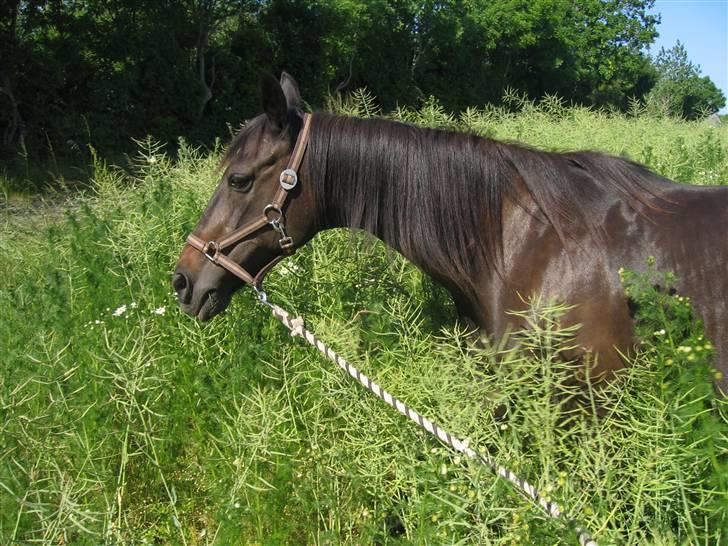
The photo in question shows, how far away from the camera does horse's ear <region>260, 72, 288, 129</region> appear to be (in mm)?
2635

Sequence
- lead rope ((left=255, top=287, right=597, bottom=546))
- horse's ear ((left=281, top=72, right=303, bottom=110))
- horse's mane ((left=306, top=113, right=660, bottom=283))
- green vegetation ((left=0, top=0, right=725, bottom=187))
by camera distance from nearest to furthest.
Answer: lead rope ((left=255, top=287, right=597, bottom=546)) → horse's mane ((left=306, top=113, right=660, bottom=283)) → horse's ear ((left=281, top=72, right=303, bottom=110)) → green vegetation ((left=0, top=0, right=725, bottom=187))

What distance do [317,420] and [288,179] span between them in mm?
1099

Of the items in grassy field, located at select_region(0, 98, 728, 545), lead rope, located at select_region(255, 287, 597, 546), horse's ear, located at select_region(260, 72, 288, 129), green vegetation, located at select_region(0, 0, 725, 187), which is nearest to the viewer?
lead rope, located at select_region(255, 287, 597, 546)

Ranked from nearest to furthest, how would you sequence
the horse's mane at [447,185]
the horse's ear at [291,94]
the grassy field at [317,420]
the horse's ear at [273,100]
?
the grassy field at [317,420]
the horse's ear at [273,100]
the horse's mane at [447,185]
the horse's ear at [291,94]

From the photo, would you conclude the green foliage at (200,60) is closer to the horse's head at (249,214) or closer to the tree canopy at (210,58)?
the tree canopy at (210,58)

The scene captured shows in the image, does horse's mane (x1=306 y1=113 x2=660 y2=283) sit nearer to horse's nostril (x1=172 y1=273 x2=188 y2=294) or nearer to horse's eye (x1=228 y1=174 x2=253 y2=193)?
horse's eye (x1=228 y1=174 x2=253 y2=193)

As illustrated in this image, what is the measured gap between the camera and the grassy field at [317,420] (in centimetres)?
197

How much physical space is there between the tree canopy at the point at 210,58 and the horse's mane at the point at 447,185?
25.3 feet

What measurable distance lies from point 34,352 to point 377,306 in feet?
6.17

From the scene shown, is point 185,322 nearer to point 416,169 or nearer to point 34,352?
point 34,352

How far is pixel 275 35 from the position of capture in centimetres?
1434

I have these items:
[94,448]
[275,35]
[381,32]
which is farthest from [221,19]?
[94,448]

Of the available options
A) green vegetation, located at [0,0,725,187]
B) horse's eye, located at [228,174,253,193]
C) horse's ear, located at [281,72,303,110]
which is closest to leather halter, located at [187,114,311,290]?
horse's eye, located at [228,174,253,193]

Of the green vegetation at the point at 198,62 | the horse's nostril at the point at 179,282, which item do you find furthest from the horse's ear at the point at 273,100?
the green vegetation at the point at 198,62
